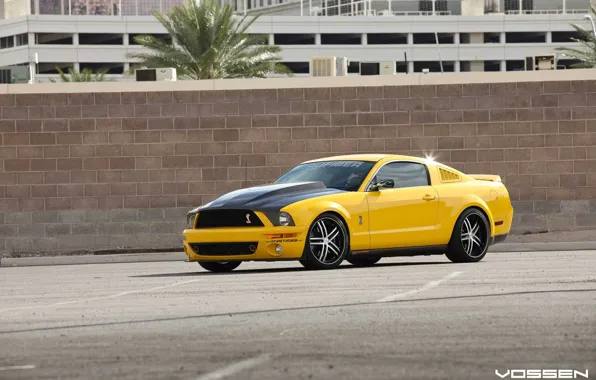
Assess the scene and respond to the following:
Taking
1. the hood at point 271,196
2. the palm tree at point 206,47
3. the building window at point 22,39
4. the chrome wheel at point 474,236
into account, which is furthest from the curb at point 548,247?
the building window at point 22,39

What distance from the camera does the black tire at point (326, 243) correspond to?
56.0 ft

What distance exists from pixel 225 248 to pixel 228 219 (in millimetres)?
358

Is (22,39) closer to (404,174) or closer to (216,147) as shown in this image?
(216,147)

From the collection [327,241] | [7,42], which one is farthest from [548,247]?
[7,42]

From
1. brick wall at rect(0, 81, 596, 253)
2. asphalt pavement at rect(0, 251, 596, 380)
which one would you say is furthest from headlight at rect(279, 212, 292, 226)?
brick wall at rect(0, 81, 596, 253)

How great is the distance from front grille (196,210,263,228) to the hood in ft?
0.25

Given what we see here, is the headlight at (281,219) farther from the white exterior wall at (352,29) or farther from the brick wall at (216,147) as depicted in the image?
the white exterior wall at (352,29)

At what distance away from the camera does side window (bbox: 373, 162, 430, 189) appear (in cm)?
1836

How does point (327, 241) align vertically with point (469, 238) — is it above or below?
above

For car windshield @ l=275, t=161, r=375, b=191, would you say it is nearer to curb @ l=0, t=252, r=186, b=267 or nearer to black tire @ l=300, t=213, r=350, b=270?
black tire @ l=300, t=213, r=350, b=270

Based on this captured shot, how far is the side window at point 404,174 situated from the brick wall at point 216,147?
822cm

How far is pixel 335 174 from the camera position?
60.0 feet

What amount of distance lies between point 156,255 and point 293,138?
4.37 metres

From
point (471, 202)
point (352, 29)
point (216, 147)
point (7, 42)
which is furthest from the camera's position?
point (7, 42)
